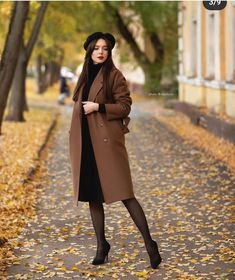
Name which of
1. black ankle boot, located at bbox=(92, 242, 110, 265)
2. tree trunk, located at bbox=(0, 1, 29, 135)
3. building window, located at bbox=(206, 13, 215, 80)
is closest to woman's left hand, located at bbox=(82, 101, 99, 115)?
black ankle boot, located at bbox=(92, 242, 110, 265)

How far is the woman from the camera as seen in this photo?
6.38m

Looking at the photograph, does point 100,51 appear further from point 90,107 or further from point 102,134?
point 102,134

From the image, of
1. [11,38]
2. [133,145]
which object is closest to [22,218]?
[11,38]

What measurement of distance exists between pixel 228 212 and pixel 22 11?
7.04 m

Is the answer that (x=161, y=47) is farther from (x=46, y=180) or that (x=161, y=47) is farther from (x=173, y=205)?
(x=173, y=205)

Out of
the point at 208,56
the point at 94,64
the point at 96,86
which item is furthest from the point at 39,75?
the point at 96,86

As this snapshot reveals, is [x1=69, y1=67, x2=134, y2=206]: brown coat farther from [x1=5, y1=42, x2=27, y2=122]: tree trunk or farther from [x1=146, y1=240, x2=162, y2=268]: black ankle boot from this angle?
[x1=5, y1=42, x2=27, y2=122]: tree trunk

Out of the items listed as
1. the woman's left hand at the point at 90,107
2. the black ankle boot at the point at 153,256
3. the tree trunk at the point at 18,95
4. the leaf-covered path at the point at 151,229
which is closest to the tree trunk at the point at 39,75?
the tree trunk at the point at 18,95

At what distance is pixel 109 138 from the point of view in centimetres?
638

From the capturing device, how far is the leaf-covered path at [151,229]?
21.1ft

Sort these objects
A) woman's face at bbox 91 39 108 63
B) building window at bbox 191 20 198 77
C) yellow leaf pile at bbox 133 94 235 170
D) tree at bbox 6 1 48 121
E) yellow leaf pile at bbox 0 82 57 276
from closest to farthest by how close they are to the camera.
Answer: woman's face at bbox 91 39 108 63
yellow leaf pile at bbox 0 82 57 276
yellow leaf pile at bbox 133 94 235 170
tree at bbox 6 1 48 121
building window at bbox 191 20 198 77

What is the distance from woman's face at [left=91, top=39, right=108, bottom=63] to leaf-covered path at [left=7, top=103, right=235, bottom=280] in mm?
1711

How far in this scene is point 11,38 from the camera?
1441 centimetres

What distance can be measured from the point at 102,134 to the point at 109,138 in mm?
65
